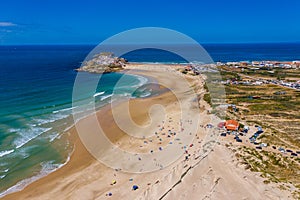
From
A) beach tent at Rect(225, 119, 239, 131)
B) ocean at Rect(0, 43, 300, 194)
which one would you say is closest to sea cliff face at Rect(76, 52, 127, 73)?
ocean at Rect(0, 43, 300, 194)

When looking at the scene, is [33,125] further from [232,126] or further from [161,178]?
[232,126]

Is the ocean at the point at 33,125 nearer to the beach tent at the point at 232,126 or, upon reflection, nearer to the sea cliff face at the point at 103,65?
the beach tent at the point at 232,126

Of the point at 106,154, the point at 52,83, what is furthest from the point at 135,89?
the point at 106,154

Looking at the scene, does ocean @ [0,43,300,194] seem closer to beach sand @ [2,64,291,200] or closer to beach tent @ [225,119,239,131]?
beach sand @ [2,64,291,200]

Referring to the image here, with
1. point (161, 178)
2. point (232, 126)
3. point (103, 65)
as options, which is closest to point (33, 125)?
point (161, 178)

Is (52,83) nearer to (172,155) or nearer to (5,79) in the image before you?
(5,79)
